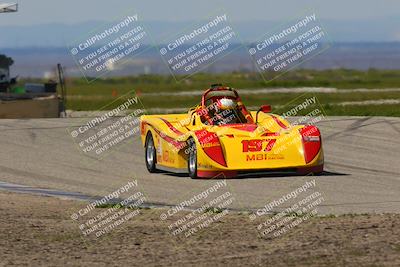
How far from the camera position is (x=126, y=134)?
92.4ft

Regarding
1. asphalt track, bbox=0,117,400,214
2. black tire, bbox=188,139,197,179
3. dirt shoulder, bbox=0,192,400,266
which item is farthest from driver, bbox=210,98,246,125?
dirt shoulder, bbox=0,192,400,266

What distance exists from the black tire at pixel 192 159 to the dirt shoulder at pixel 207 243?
522 centimetres

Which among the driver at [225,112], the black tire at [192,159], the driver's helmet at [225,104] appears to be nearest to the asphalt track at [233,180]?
the black tire at [192,159]

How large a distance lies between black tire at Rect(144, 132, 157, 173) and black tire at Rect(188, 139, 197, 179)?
1.60 meters

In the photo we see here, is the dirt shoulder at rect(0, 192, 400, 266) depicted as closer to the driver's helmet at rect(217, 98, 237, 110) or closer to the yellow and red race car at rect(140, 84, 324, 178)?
the yellow and red race car at rect(140, 84, 324, 178)

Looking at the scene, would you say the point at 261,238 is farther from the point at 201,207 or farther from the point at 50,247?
the point at 201,207

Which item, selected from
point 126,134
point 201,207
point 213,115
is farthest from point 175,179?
point 126,134

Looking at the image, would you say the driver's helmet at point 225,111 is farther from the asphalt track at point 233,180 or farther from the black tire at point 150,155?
the black tire at point 150,155

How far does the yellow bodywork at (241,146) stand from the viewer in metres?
20.1

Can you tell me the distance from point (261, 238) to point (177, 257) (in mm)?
1369

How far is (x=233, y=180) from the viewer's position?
19.9 meters

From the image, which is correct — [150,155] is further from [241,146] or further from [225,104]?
[241,146]

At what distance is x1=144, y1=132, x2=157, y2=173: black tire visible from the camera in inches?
875

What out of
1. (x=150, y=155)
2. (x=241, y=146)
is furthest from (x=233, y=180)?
(x=150, y=155)
